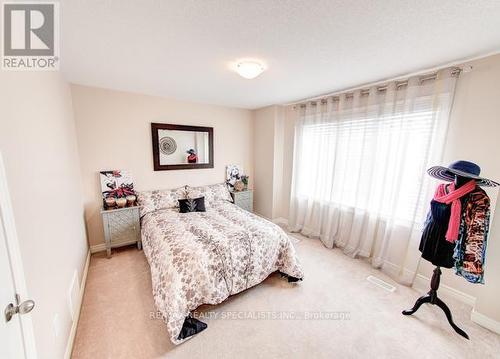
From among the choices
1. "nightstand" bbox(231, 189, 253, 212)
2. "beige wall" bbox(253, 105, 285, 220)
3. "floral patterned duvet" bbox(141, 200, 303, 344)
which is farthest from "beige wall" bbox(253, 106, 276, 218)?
"floral patterned duvet" bbox(141, 200, 303, 344)

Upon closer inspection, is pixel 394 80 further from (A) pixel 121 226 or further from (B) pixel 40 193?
(A) pixel 121 226

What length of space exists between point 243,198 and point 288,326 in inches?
96.3

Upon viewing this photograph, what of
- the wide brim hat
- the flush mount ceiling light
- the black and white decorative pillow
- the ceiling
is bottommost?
the black and white decorative pillow

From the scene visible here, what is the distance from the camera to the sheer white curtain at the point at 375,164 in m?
2.14

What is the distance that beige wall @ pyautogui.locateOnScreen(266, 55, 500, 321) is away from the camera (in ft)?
5.59

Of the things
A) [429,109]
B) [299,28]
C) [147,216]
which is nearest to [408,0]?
[299,28]

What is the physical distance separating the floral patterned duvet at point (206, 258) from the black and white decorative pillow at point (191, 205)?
0.96ft

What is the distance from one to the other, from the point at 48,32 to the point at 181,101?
2.03 m

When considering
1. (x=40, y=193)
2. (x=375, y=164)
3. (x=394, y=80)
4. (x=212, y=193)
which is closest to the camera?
(x=40, y=193)

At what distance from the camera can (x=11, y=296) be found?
811 mm

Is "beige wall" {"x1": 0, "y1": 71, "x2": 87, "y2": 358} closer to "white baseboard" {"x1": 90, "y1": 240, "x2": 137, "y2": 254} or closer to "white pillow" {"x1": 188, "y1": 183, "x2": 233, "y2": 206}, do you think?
"white baseboard" {"x1": 90, "y1": 240, "x2": 137, "y2": 254}

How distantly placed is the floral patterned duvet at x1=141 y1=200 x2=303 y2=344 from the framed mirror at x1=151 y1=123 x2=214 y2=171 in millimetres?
1042

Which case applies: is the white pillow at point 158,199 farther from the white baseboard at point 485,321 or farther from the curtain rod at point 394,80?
the white baseboard at point 485,321

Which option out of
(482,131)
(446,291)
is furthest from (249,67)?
(446,291)
